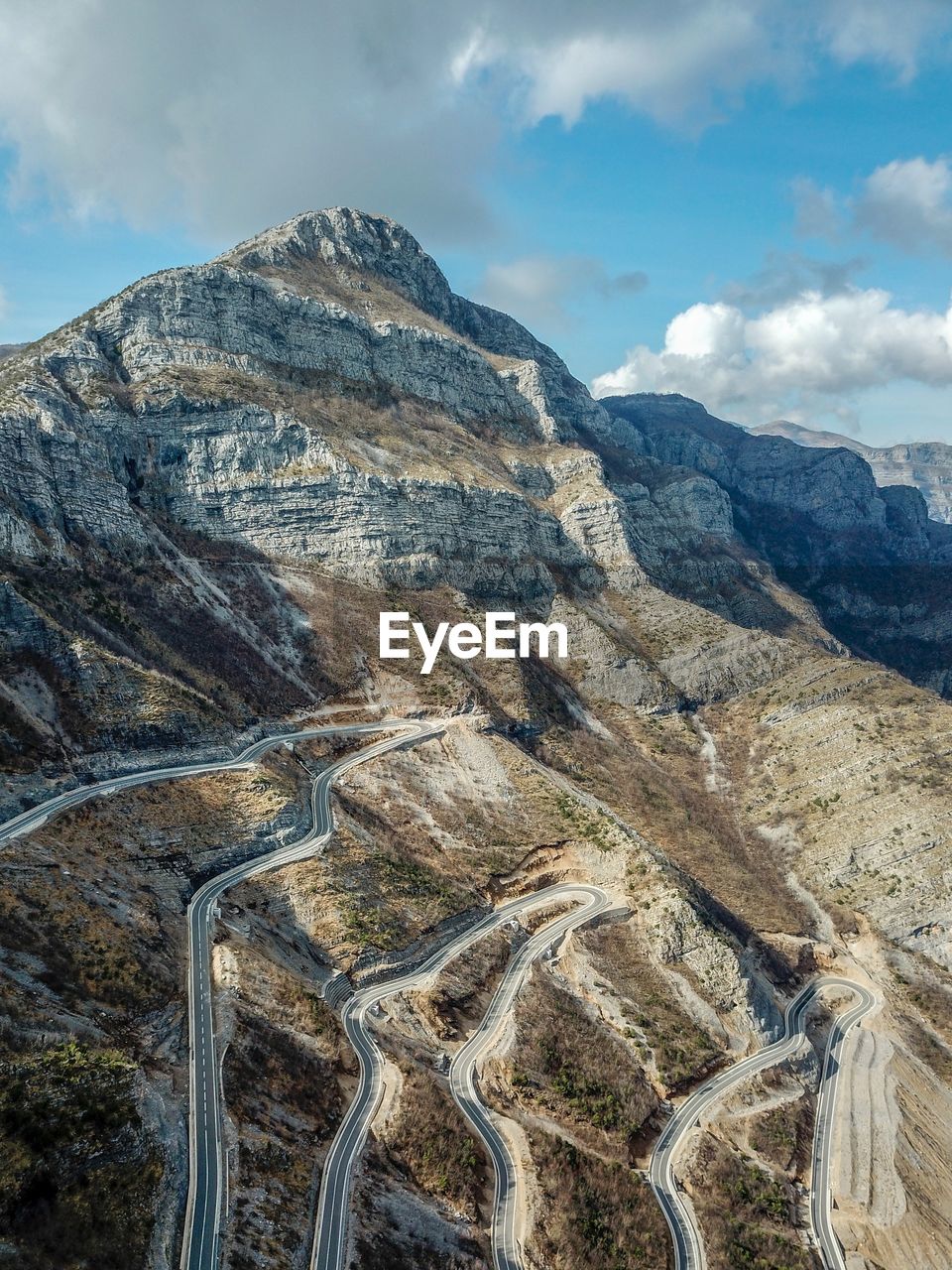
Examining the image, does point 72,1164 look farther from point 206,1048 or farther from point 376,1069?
point 376,1069

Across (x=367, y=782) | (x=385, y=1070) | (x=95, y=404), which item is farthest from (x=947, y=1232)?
(x=95, y=404)

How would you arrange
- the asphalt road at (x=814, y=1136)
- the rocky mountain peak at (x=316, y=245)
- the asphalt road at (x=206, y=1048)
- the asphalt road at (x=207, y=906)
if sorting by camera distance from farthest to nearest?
the rocky mountain peak at (x=316, y=245) < the asphalt road at (x=814, y=1136) < the asphalt road at (x=207, y=906) < the asphalt road at (x=206, y=1048)

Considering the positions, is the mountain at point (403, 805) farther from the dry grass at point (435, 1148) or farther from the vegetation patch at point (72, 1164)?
the dry grass at point (435, 1148)

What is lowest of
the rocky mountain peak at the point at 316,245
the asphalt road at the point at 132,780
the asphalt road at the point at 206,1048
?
the asphalt road at the point at 206,1048

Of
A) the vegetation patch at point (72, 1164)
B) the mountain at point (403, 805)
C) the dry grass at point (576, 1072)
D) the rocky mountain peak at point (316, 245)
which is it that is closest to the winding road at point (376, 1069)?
the mountain at point (403, 805)

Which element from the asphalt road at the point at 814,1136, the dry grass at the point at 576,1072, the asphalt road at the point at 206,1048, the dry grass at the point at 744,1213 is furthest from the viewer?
the dry grass at the point at 576,1072

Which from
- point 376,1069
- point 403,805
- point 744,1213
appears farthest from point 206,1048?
point 403,805

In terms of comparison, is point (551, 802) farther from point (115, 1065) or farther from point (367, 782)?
point (115, 1065)
